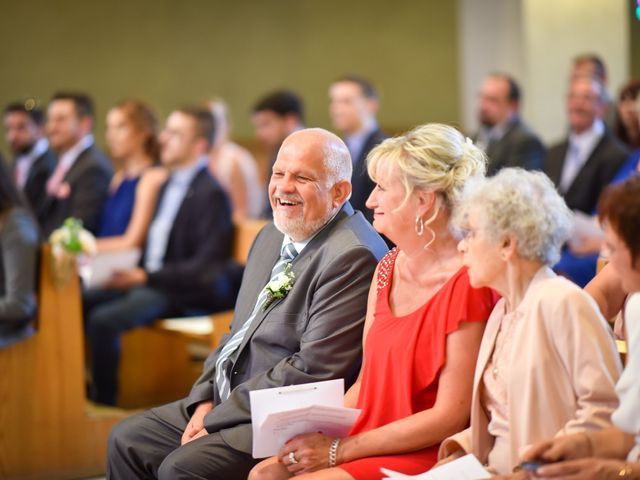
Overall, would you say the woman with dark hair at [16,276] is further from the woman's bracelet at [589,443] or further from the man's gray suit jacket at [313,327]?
the woman's bracelet at [589,443]

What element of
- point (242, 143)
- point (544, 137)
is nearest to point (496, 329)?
point (544, 137)

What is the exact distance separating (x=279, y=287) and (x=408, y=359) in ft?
1.92

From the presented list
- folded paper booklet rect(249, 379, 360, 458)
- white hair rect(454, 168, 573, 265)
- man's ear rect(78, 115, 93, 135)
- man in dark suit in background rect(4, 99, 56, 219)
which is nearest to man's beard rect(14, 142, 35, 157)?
man in dark suit in background rect(4, 99, 56, 219)

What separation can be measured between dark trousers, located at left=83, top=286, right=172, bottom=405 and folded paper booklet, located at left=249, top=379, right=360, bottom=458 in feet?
9.65

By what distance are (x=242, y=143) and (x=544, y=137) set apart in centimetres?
333

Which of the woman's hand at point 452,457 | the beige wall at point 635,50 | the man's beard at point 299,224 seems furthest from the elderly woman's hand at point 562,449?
the beige wall at point 635,50

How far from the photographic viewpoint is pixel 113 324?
564cm

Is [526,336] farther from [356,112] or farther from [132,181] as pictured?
[132,181]

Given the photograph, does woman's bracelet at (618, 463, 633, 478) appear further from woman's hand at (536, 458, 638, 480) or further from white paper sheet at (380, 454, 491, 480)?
white paper sheet at (380, 454, 491, 480)

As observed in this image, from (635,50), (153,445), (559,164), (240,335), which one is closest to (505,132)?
(559,164)

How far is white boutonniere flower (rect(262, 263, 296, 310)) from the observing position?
3201 mm

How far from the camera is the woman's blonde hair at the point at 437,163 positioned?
2.84 metres

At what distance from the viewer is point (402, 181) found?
286 cm

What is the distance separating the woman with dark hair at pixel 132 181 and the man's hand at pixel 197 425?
2.97 metres
